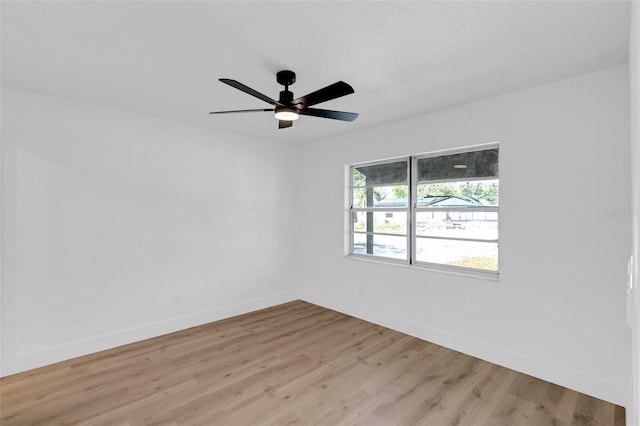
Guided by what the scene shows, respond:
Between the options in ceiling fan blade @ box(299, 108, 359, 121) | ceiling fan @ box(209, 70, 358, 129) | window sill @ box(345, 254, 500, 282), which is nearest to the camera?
ceiling fan @ box(209, 70, 358, 129)

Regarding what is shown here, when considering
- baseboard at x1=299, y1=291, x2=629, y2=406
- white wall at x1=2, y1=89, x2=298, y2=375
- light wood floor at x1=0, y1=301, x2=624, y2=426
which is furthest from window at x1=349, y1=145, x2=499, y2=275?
white wall at x1=2, y1=89, x2=298, y2=375

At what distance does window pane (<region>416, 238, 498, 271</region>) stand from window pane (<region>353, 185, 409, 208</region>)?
1.98ft

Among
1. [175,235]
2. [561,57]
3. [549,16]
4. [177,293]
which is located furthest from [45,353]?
[561,57]

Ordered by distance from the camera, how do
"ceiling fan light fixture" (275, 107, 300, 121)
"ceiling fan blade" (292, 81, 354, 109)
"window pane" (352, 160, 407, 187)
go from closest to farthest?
"ceiling fan blade" (292, 81, 354, 109) → "ceiling fan light fixture" (275, 107, 300, 121) → "window pane" (352, 160, 407, 187)

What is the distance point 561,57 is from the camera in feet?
7.38

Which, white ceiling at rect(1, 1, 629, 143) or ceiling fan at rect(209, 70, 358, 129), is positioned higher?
white ceiling at rect(1, 1, 629, 143)

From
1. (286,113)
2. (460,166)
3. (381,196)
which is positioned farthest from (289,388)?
(460,166)

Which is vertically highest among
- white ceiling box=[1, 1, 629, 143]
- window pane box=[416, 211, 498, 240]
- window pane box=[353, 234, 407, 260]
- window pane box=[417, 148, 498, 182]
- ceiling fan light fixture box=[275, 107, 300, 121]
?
white ceiling box=[1, 1, 629, 143]

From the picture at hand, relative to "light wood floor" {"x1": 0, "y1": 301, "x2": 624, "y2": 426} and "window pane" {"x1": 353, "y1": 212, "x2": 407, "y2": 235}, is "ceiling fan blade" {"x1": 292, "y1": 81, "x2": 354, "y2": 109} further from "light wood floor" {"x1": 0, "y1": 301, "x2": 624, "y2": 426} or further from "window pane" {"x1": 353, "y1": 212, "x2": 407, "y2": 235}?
"light wood floor" {"x1": 0, "y1": 301, "x2": 624, "y2": 426}

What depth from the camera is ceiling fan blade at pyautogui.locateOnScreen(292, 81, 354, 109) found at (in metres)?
2.05

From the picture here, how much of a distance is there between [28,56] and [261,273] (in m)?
3.50

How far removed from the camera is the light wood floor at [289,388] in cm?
221

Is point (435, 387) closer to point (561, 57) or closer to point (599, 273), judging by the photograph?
point (599, 273)

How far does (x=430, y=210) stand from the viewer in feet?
12.2
